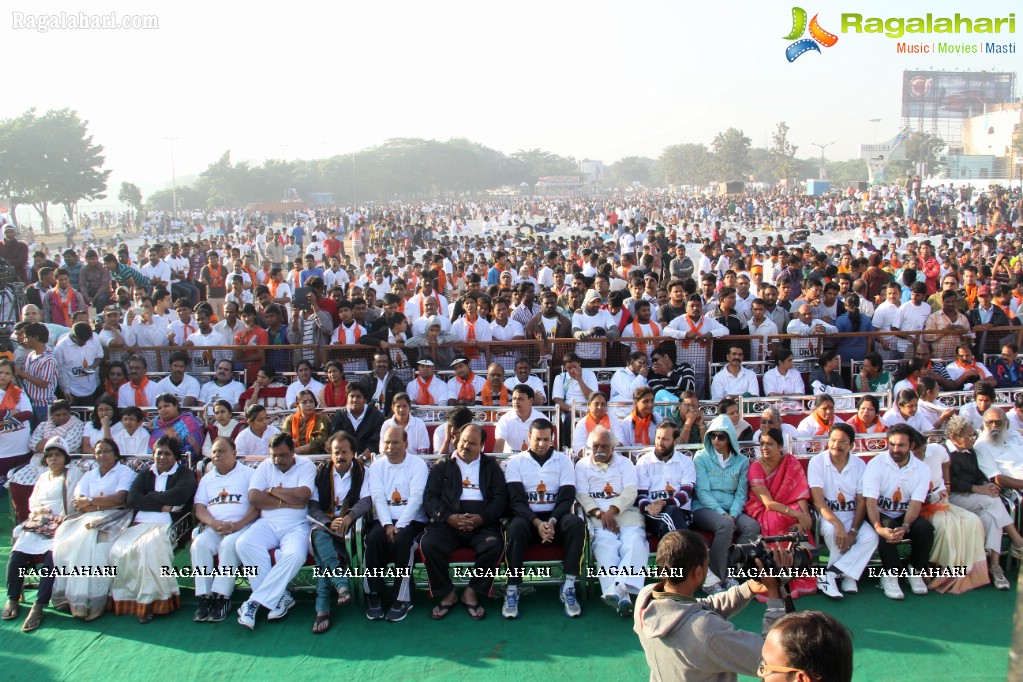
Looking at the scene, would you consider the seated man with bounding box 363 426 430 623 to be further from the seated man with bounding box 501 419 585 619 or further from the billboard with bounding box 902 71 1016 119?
the billboard with bounding box 902 71 1016 119

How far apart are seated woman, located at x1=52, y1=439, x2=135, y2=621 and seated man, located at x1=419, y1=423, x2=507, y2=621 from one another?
7.79 ft

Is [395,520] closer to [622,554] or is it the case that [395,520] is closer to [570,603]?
[570,603]

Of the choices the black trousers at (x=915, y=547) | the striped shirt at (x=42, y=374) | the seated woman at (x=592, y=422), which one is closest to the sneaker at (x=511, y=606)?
the seated woman at (x=592, y=422)

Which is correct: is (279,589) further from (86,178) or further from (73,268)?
(86,178)

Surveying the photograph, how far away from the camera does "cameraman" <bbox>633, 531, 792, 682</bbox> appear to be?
2.90 meters

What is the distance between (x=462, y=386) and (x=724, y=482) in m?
2.89

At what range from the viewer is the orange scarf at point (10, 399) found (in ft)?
24.7

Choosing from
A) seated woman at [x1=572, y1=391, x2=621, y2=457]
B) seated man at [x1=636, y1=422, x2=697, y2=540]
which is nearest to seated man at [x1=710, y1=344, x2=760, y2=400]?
seated woman at [x1=572, y1=391, x2=621, y2=457]

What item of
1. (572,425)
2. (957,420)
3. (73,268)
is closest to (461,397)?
(572,425)

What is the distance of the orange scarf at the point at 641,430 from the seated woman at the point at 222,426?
3.24 m

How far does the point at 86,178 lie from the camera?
5038 cm

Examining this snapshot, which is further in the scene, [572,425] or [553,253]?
[553,253]

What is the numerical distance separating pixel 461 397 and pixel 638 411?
6.25ft

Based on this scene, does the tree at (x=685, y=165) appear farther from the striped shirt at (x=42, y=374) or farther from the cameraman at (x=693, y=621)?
the cameraman at (x=693, y=621)
